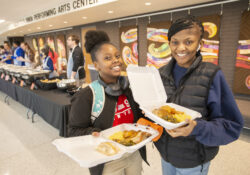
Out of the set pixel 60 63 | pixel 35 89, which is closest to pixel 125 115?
pixel 35 89

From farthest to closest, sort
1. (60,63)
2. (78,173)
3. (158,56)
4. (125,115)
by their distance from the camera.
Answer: (60,63)
(158,56)
(78,173)
(125,115)

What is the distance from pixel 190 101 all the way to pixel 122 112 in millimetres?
400

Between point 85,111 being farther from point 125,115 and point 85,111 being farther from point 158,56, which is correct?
point 158,56

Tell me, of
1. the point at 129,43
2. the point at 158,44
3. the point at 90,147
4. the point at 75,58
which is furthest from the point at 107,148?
the point at 129,43

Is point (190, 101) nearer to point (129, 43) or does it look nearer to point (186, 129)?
point (186, 129)

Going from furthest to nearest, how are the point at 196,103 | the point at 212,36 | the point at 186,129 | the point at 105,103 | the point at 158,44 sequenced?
the point at 158,44 < the point at 212,36 < the point at 105,103 < the point at 196,103 < the point at 186,129

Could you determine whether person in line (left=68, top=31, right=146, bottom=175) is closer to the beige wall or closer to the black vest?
the black vest

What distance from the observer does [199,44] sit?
90 cm

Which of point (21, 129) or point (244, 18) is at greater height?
point (244, 18)

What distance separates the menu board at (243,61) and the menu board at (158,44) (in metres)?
→ 1.46

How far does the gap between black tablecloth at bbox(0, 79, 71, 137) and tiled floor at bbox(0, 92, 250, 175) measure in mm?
387

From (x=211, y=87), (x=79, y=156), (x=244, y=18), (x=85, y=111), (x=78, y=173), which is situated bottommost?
(x=78, y=173)

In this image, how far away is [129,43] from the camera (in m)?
5.06

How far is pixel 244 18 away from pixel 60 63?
309 inches
